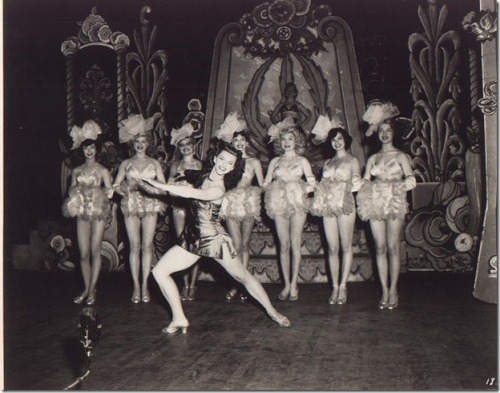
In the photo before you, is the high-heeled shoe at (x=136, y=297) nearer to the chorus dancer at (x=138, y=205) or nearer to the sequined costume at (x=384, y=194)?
the chorus dancer at (x=138, y=205)

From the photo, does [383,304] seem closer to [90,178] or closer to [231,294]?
[231,294]

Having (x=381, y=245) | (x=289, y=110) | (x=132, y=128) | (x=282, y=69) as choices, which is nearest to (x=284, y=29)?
(x=282, y=69)

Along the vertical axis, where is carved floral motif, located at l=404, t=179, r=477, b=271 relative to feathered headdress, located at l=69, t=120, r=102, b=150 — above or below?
below

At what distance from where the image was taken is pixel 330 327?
4895mm

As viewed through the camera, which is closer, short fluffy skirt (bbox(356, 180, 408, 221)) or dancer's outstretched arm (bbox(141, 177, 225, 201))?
dancer's outstretched arm (bbox(141, 177, 225, 201))

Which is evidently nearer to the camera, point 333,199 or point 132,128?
point 333,199

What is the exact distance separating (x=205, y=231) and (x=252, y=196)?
1718 mm

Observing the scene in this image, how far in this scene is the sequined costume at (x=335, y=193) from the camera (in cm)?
582

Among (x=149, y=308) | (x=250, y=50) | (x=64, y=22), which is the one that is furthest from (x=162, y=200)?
(x=64, y=22)

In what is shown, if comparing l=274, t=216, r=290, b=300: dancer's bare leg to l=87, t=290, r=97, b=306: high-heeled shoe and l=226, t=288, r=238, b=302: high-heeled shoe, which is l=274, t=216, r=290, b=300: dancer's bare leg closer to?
l=226, t=288, r=238, b=302: high-heeled shoe

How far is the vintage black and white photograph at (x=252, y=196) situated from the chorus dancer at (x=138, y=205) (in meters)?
0.03

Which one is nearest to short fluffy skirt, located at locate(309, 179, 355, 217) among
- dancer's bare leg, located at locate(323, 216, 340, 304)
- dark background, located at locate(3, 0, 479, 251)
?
dancer's bare leg, located at locate(323, 216, 340, 304)

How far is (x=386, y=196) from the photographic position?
5633 mm

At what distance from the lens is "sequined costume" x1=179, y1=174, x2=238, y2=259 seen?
4.59 m
